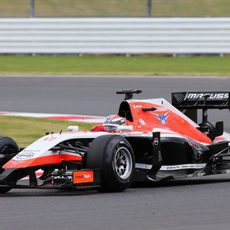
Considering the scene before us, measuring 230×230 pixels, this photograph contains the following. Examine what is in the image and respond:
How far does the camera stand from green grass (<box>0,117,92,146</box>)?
1373cm

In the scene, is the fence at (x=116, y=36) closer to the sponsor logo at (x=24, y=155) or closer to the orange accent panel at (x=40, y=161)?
the orange accent panel at (x=40, y=161)

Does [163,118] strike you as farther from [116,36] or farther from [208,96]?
[116,36]

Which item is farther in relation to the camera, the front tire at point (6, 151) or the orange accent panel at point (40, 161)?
the front tire at point (6, 151)

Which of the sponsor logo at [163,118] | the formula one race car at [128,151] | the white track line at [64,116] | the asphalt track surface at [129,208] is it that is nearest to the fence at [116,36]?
the white track line at [64,116]

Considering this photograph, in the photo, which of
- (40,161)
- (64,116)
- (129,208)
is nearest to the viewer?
(129,208)

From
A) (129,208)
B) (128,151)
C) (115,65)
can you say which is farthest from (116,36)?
(129,208)

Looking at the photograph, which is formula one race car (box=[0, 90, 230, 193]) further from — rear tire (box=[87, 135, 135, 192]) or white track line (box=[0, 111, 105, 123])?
white track line (box=[0, 111, 105, 123])

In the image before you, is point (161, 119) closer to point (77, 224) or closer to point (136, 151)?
point (136, 151)
